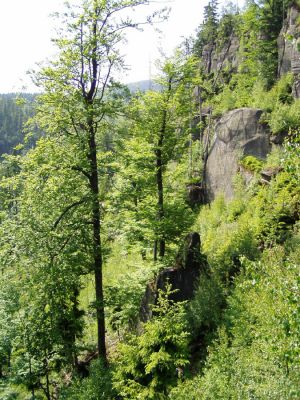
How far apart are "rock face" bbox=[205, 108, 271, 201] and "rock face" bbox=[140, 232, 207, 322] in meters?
8.77

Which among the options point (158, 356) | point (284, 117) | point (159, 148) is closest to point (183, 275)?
point (159, 148)

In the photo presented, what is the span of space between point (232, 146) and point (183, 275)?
12.1 meters

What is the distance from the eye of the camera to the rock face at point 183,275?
12500 mm

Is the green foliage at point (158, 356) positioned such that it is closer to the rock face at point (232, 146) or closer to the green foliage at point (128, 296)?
the green foliage at point (128, 296)

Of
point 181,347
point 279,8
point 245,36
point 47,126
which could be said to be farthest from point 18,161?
point 245,36

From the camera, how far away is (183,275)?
43.1 feet

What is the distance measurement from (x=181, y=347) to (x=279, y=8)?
31.8 meters

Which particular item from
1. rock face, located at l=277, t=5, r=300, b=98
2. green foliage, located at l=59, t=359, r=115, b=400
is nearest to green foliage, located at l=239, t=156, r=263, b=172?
rock face, located at l=277, t=5, r=300, b=98

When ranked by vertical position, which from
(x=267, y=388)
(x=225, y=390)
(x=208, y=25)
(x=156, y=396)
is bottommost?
(x=156, y=396)

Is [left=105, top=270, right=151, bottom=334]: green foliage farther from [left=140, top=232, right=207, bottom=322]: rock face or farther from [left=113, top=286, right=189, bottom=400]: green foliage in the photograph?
[left=113, top=286, right=189, bottom=400]: green foliage

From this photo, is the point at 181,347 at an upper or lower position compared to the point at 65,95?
lower

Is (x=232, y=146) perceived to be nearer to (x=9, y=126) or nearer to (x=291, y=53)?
(x=291, y=53)

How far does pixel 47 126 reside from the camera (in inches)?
531

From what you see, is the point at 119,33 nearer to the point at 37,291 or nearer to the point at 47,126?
the point at 47,126
